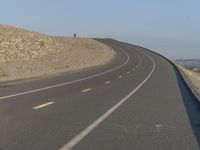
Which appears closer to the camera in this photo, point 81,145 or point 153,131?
point 81,145

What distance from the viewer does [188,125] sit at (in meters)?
13.9

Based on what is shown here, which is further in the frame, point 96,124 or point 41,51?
point 41,51

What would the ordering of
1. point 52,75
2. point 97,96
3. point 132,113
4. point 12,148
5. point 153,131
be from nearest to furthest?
point 12,148 < point 153,131 < point 132,113 < point 97,96 < point 52,75

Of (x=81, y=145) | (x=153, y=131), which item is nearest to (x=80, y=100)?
(x=153, y=131)

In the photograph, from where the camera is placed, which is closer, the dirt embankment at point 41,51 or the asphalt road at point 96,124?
the asphalt road at point 96,124

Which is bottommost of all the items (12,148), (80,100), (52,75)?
(52,75)

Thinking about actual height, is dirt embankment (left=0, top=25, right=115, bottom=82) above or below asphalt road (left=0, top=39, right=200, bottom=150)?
below

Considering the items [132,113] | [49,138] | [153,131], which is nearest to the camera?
[49,138]

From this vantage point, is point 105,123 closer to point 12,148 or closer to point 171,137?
point 171,137

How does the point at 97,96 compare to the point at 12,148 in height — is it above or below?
below

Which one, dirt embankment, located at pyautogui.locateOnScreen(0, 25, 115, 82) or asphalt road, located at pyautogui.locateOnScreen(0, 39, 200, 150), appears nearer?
asphalt road, located at pyautogui.locateOnScreen(0, 39, 200, 150)

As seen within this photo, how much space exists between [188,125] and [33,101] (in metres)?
7.02

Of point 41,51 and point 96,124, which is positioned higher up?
point 96,124

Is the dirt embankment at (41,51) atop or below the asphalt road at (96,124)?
below
